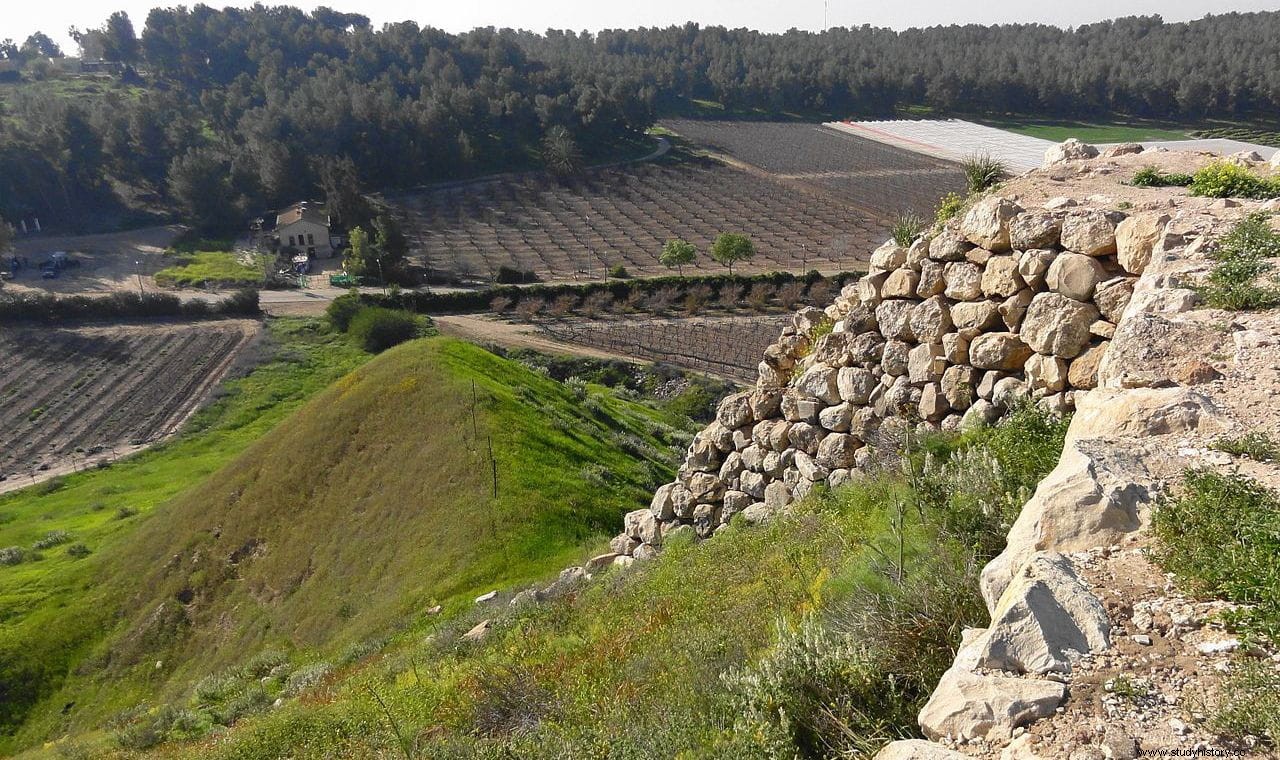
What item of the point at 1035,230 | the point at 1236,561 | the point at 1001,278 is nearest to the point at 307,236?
the point at 1001,278

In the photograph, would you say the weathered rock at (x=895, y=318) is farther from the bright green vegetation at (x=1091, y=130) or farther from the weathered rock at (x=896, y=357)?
the bright green vegetation at (x=1091, y=130)

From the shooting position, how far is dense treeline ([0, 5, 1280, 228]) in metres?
97.4

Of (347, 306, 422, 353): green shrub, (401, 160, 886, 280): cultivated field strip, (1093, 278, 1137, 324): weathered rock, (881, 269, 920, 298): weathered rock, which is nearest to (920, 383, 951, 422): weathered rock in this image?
(881, 269, 920, 298): weathered rock

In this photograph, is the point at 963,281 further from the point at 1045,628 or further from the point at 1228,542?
the point at 1045,628

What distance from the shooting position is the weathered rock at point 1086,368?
8578 millimetres

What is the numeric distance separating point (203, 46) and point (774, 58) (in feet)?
352

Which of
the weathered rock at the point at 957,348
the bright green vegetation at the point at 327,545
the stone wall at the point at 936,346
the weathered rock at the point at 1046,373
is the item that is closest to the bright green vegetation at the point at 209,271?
the bright green vegetation at the point at 327,545

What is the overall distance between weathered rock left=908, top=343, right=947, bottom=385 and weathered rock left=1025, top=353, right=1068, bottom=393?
1.19 meters

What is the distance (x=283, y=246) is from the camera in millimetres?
83500

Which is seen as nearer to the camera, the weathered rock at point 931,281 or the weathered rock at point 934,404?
the weathered rock at point 934,404

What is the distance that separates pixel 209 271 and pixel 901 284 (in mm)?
80533

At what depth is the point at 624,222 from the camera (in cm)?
9519

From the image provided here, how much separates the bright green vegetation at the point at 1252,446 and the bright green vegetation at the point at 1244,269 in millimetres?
2189

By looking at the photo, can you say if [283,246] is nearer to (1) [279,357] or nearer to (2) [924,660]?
(1) [279,357]
